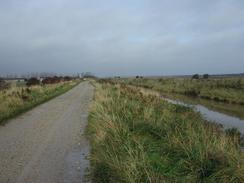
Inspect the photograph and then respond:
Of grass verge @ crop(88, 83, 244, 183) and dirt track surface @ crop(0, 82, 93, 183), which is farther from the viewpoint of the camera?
dirt track surface @ crop(0, 82, 93, 183)

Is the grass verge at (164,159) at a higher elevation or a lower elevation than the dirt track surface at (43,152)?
higher

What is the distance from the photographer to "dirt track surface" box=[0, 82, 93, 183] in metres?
6.86

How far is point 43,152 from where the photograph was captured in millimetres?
8844

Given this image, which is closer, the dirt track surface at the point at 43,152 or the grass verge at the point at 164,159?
the grass verge at the point at 164,159

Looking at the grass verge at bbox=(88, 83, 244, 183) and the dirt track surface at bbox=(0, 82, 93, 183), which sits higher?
the grass verge at bbox=(88, 83, 244, 183)

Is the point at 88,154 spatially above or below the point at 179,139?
below

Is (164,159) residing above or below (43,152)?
above

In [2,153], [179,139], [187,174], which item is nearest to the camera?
[187,174]

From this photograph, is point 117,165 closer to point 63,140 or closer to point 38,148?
point 38,148

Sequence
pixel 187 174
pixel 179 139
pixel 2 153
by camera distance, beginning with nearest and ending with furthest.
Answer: pixel 187 174, pixel 179 139, pixel 2 153

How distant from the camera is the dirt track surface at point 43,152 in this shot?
6863mm

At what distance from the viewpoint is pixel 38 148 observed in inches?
365

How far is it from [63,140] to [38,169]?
3.39m

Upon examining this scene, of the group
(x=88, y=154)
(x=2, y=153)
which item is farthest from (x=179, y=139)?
(x=2, y=153)
